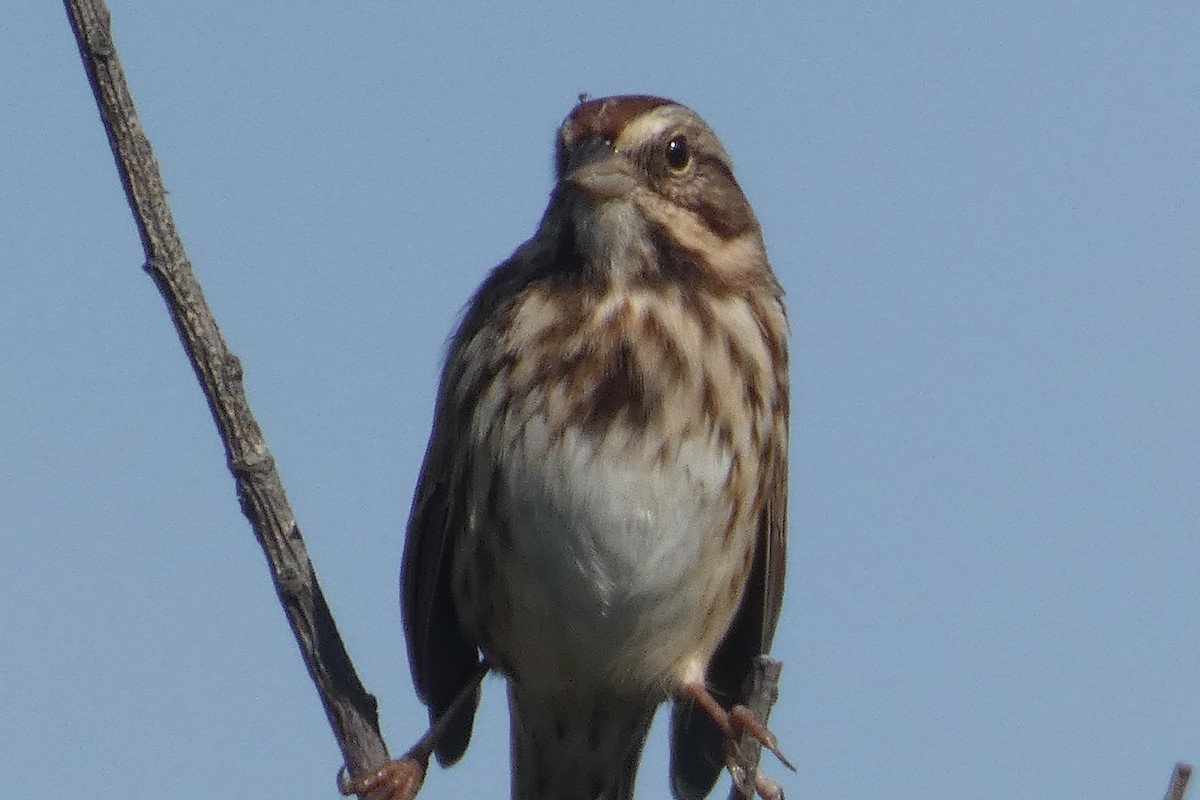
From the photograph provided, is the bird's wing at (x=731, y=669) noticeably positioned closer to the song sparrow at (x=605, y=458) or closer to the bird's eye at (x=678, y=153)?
the song sparrow at (x=605, y=458)

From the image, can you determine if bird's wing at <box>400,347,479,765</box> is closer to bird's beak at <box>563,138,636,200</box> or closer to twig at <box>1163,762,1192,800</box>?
bird's beak at <box>563,138,636,200</box>

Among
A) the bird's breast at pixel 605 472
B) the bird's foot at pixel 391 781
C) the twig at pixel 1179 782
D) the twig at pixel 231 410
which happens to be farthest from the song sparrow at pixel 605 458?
the twig at pixel 1179 782

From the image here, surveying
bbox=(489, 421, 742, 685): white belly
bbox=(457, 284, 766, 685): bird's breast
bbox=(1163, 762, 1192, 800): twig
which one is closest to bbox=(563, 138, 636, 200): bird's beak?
bbox=(457, 284, 766, 685): bird's breast

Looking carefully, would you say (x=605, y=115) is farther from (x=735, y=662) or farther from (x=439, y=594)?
(x=735, y=662)

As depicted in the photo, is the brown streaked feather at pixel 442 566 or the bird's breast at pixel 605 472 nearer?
the bird's breast at pixel 605 472

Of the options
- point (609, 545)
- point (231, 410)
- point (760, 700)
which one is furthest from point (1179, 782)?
point (609, 545)

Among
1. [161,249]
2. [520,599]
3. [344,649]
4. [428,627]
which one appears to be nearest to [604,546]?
[520,599]

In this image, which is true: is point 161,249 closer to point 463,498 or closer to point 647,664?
point 463,498

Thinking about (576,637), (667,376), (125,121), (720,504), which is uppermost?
(125,121)

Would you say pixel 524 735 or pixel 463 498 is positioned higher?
pixel 463 498
